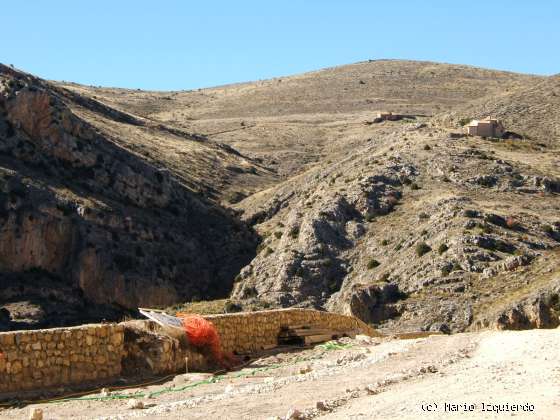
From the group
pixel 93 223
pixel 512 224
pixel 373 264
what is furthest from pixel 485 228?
pixel 93 223

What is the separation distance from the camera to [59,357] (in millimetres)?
15672

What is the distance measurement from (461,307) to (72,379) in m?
28.1

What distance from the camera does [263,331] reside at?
846 inches

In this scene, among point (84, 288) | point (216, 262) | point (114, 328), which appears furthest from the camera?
point (216, 262)

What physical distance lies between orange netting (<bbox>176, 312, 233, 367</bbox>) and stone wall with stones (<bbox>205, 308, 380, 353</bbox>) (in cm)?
60

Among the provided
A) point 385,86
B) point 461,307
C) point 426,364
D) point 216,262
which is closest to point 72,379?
point 426,364

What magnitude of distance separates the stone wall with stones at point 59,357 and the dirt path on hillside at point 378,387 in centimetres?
106

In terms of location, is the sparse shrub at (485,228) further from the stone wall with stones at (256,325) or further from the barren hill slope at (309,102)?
the barren hill slope at (309,102)

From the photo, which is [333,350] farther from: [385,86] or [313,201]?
[385,86]

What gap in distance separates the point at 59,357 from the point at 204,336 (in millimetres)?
3629

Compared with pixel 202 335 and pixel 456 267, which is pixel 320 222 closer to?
pixel 456 267

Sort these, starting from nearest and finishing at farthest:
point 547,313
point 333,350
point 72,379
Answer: point 72,379 → point 333,350 → point 547,313

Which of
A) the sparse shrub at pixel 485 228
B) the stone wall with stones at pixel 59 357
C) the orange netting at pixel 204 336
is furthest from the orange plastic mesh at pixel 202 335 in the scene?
the sparse shrub at pixel 485 228

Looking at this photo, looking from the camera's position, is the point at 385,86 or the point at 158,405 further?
the point at 385,86
